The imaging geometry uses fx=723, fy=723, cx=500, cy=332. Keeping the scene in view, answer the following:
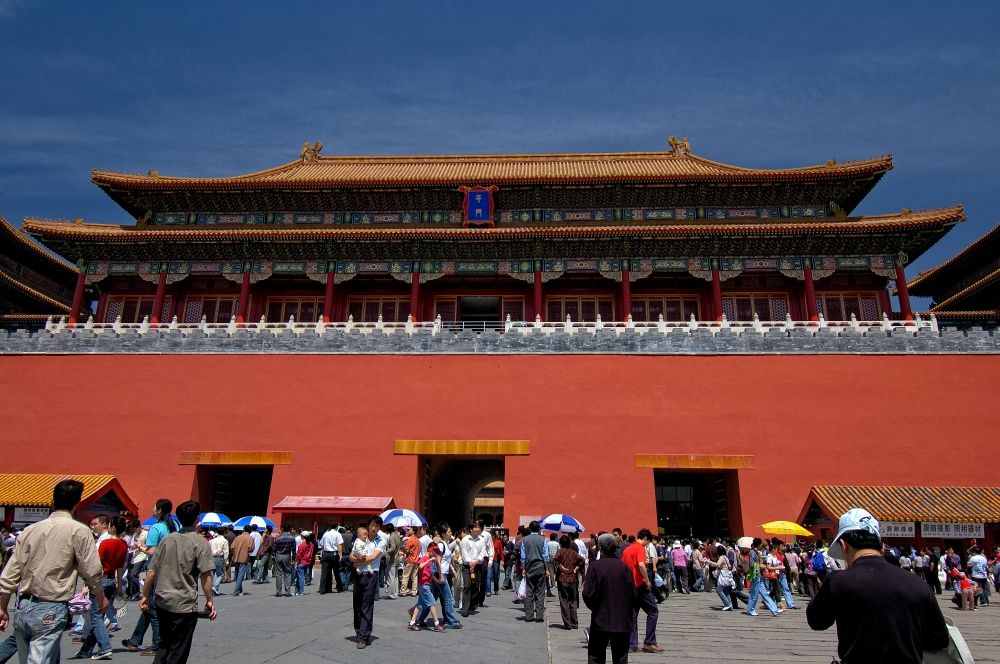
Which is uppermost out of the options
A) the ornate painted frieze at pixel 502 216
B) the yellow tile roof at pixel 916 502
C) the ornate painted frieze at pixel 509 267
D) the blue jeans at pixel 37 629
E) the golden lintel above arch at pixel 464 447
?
the ornate painted frieze at pixel 502 216

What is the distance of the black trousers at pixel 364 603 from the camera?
6.06m

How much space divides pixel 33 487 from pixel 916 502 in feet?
51.4

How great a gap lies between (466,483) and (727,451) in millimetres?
7561

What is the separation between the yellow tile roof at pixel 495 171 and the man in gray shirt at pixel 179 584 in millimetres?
17096

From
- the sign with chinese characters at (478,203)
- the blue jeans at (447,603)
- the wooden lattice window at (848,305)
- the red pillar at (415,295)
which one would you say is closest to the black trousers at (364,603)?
the blue jeans at (447,603)

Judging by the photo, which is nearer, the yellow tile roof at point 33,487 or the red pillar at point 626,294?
the yellow tile roof at point 33,487

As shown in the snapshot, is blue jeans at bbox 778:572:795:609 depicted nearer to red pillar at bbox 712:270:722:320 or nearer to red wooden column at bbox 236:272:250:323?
red pillar at bbox 712:270:722:320

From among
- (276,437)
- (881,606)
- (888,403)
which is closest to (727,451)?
(888,403)

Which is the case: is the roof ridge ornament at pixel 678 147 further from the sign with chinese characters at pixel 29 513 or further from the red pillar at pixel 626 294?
the sign with chinese characters at pixel 29 513

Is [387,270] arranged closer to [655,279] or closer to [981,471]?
[655,279]

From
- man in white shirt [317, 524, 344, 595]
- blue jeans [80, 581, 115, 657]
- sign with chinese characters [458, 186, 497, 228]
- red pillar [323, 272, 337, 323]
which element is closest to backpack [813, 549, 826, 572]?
man in white shirt [317, 524, 344, 595]

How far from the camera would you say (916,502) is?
1233 cm

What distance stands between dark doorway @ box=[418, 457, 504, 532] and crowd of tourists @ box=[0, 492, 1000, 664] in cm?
252

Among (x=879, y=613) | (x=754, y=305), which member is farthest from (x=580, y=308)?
(x=879, y=613)
